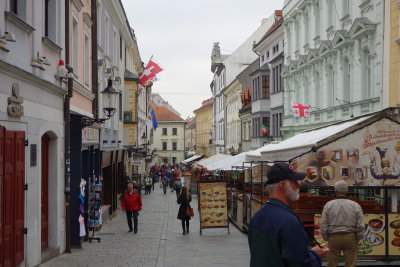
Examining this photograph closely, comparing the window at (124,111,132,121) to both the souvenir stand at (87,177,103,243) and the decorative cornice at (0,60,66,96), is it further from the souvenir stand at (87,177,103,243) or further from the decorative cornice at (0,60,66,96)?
the decorative cornice at (0,60,66,96)

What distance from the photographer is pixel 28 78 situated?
398 inches

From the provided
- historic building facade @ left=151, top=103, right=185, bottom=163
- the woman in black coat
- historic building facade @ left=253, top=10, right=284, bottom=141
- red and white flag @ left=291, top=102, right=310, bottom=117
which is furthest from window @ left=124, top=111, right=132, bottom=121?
historic building facade @ left=151, top=103, right=185, bottom=163

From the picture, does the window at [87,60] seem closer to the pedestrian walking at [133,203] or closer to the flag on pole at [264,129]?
the pedestrian walking at [133,203]

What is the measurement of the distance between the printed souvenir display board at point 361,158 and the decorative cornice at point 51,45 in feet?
17.2

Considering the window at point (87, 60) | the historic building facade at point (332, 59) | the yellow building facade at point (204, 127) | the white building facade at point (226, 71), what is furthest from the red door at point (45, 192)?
the yellow building facade at point (204, 127)

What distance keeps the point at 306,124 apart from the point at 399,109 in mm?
19060

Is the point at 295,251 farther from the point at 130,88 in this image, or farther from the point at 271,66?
the point at 271,66

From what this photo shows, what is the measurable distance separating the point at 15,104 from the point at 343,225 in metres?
5.41

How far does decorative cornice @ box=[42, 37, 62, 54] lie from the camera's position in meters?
11.4

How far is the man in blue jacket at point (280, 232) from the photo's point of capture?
4.01m

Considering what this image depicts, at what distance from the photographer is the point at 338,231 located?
357 inches

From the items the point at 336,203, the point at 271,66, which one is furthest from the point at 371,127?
the point at 271,66

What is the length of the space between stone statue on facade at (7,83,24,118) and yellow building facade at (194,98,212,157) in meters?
77.0

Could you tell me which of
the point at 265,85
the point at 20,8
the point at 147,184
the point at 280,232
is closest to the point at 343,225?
the point at 280,232
